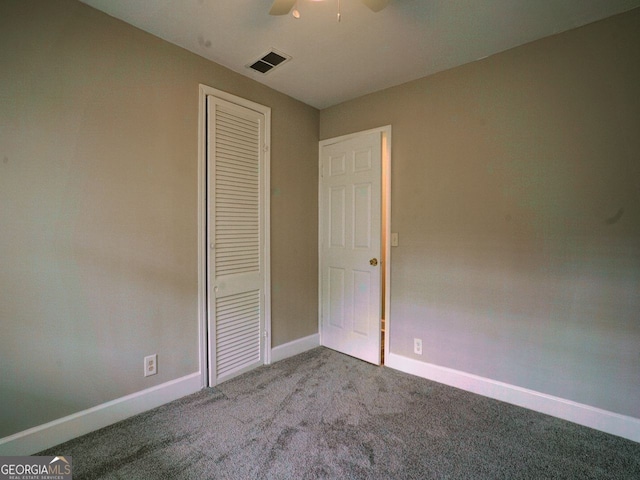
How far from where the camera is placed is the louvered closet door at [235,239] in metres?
2.39

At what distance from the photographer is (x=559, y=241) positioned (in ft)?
6.58

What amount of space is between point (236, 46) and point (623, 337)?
10.4ft

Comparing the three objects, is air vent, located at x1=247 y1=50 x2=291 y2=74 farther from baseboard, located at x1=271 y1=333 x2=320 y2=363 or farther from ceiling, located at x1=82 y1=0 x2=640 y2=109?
baseboard, located at x1=271 y1=333 x2=320 y2=363

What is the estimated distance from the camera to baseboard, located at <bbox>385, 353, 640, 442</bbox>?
182 cm

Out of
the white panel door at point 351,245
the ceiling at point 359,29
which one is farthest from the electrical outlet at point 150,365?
the ceiling at point 359,29

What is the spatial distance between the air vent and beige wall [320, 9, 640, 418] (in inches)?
40.7

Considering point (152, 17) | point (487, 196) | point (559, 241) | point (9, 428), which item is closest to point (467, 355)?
point (559, 241)

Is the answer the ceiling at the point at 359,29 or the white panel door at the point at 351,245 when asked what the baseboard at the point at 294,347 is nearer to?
the white panel door at the point at 351,245

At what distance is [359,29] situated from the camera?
1.96m

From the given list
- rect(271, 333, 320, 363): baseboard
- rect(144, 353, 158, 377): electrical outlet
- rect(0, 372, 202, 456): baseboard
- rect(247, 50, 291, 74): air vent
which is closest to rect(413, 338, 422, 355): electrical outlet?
rect(271, 333, 320, 363): baseboard

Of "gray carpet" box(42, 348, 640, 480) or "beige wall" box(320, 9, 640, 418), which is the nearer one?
"gray carpet" box(42, 348, 640, 480)

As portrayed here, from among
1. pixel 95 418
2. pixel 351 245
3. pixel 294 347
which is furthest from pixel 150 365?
pixel 351 245

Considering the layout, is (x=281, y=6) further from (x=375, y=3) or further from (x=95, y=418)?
(x=95, y=418)

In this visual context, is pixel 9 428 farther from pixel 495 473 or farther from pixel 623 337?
pixel 623 337
